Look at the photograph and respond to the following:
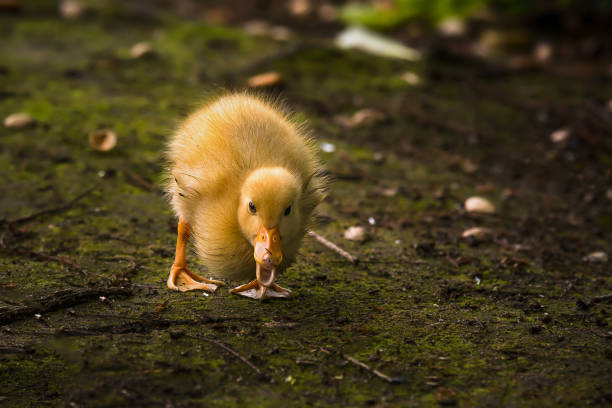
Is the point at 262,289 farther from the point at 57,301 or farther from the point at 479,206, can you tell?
the point at 479,206

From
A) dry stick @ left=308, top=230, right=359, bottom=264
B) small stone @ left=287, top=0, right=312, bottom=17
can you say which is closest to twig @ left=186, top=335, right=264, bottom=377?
dry stick @ left=308, top=230, right=359, bottom=264

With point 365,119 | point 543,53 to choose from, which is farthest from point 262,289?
point 543,53

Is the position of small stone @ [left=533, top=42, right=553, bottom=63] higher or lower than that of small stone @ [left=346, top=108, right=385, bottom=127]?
higher

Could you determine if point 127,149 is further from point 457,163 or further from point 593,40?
point 593,40

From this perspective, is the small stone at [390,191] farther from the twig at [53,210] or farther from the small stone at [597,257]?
the twig at [53,210]

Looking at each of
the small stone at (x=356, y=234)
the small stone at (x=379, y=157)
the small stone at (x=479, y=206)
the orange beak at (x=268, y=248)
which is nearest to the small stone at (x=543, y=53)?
the small stone at (x=379, y=157)

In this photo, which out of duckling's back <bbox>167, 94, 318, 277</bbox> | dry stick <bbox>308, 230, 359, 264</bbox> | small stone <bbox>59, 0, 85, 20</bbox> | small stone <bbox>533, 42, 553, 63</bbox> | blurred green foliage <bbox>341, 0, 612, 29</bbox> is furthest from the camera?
blurred green foliage <bbox>341, 0, 612, 29</bbox>

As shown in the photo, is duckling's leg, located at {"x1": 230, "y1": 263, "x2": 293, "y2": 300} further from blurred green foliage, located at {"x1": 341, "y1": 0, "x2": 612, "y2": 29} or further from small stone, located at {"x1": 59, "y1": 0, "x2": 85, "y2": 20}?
blurred green foliage, located at {"x1": 341, "y1": 0, "x2": 612, "y2": 29}

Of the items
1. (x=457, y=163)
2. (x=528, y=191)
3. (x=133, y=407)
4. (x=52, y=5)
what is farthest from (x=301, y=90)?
(x=133, y=407)
